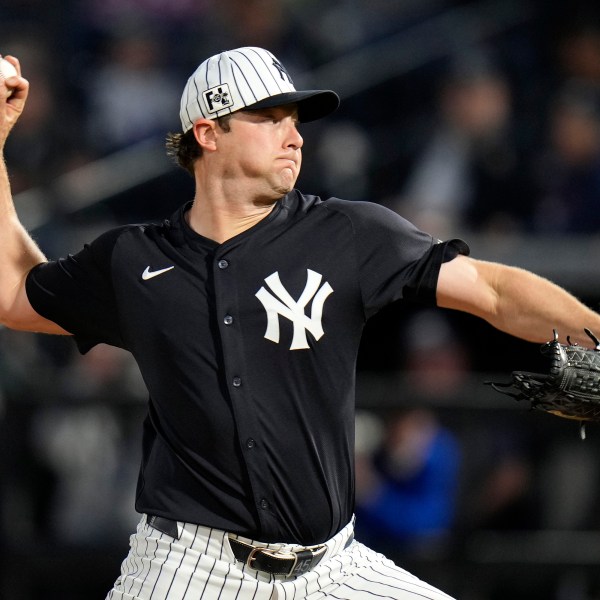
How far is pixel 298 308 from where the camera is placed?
10.9 feet

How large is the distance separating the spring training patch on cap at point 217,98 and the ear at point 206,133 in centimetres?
4

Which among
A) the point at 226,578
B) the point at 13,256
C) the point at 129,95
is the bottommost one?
the point at 226,578

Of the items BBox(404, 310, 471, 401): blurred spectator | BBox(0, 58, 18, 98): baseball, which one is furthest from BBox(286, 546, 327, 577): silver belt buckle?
BBox(404, 310, 471, 401): blurred spectator

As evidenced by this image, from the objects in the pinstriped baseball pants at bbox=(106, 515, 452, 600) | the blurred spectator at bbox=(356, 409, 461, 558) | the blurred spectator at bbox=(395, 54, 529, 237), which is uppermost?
the blurred spectator at bbox=(395, 54, 529, 237)

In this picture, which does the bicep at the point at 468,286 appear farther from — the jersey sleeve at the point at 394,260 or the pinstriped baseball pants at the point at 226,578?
the pinstriped baseball pants at the point at 226,578

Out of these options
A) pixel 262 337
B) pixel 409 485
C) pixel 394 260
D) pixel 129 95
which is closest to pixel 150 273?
pixel 262 337

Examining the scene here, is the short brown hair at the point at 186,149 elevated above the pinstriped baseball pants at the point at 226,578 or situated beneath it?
elevated above

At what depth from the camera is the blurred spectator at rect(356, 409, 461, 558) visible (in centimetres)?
636

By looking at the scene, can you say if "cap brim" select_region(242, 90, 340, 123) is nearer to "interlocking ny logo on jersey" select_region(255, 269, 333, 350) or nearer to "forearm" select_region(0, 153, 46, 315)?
"interlocking ny logo on jersey" select_region(255, 269, 333, 350)

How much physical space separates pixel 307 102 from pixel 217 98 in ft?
0.89

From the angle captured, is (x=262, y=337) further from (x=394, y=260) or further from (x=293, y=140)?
(x=293, y=140)

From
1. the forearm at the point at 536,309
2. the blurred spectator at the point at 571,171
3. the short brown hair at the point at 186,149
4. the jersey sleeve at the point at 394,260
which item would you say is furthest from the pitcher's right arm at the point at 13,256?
the blurred spectator at the point at 571,171

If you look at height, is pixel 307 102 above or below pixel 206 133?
above

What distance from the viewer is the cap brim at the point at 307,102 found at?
3488mm
